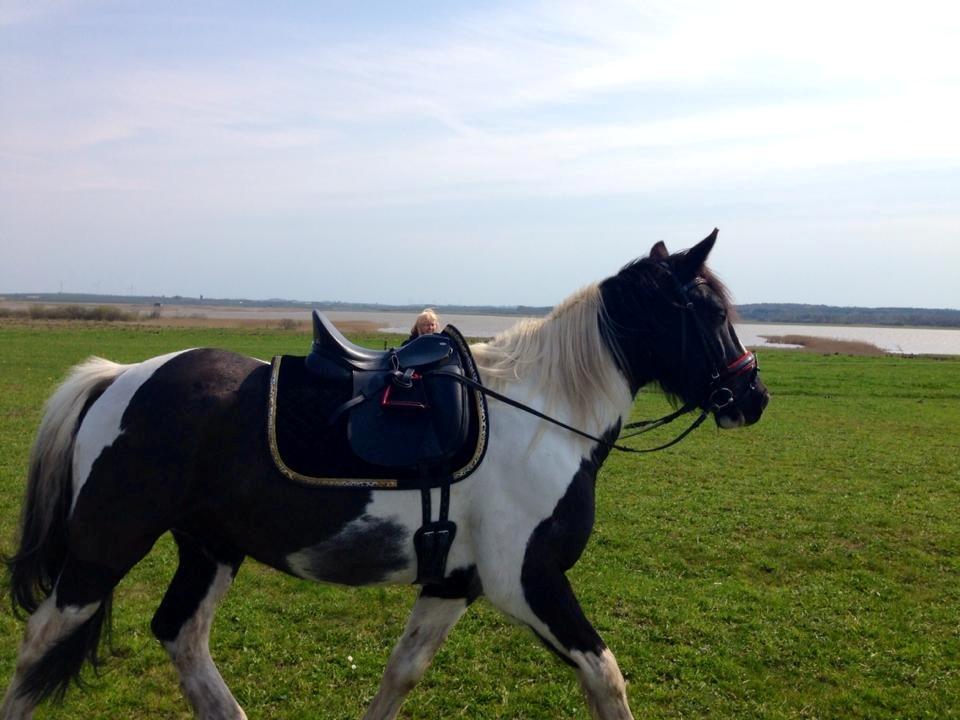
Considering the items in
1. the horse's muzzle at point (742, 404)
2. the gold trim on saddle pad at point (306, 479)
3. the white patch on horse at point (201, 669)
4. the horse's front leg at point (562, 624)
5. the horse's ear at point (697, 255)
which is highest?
the horse's ear at point (697, 255)

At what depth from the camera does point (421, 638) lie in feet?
11.1

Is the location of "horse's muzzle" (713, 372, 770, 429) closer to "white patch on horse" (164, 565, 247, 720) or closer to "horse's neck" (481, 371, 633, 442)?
"horse's neck" (481, 371, 633, 442)

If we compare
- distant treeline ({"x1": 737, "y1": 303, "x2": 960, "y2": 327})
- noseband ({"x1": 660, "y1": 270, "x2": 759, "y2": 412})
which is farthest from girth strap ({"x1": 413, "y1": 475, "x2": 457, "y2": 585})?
distant treeline ({"x1": 737, "y1": 303, "x2": 960, "y2": 327})

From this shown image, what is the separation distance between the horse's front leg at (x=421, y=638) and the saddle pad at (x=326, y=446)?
0.71 meters

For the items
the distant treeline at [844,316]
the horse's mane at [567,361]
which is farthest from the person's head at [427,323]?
the distant treeline at [844,316]

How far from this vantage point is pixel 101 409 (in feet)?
9.98

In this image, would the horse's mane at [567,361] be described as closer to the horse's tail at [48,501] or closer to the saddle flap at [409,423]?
the saddle flap at [409,423]

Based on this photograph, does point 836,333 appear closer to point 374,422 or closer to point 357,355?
point 357,355

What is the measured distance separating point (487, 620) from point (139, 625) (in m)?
2.53

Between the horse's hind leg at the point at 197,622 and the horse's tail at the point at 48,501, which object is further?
the horse's hind leg at the point at 197,622

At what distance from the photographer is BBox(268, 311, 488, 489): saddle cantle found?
2943 millimetres

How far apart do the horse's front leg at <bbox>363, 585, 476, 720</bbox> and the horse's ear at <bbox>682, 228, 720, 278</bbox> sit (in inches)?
74.4

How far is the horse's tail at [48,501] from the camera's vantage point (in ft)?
10.3

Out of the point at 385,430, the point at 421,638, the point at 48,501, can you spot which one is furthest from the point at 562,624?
the point at 48,501
